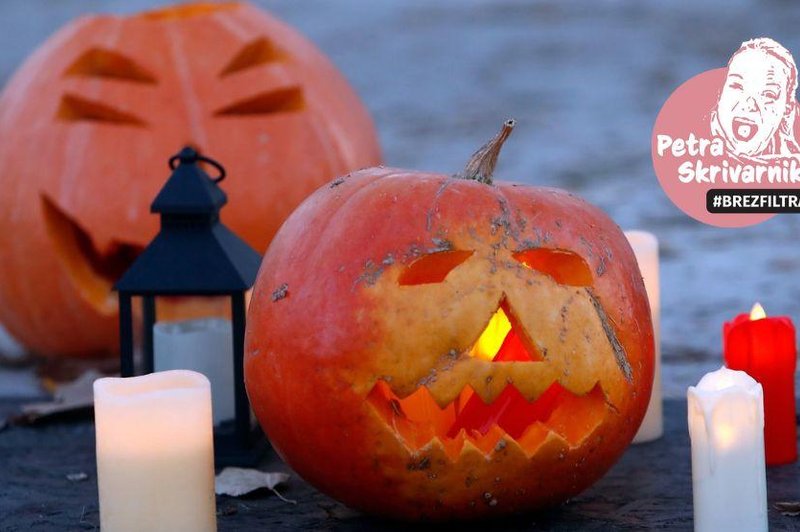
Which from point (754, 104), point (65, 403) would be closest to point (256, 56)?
point (65, 403)

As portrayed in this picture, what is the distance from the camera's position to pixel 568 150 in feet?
31.7

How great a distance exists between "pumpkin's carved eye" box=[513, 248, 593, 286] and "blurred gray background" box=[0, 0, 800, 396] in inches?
82.0

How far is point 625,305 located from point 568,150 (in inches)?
277

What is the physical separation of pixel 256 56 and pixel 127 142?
22.3 inches

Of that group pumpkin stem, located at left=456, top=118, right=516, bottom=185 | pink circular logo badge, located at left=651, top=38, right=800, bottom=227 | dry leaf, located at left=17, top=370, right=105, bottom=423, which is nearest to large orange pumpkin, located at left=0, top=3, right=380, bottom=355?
dry leaf, located at left=17, top=370, right=105, bottom=423

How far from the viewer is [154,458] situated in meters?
2.51

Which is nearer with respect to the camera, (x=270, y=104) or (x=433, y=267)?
(x=433, y=267)

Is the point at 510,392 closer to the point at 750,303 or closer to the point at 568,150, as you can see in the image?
the point at 750,303

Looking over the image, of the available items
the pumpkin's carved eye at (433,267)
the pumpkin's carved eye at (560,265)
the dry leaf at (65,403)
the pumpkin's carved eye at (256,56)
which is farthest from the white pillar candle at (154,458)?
the pumpkin's carved eye at (256,56)

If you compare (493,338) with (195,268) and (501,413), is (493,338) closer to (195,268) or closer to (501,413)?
(501,413)

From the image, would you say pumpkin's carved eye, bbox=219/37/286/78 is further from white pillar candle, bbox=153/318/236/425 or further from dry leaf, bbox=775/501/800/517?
dry leaf, bbox=775/501/800/517

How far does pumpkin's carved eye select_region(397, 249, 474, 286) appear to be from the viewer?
260cm

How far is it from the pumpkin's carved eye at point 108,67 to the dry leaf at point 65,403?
3.56ft

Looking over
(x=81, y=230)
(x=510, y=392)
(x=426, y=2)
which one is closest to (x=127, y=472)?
(x=510, y=392)
